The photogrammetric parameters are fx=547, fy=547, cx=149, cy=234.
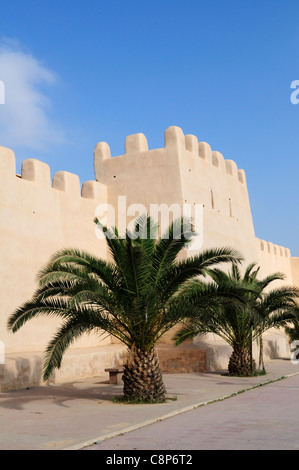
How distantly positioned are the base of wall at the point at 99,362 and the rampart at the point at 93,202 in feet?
0.16

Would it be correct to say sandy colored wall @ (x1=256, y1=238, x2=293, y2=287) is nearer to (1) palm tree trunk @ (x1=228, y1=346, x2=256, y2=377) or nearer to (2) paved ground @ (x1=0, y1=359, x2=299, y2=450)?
(1) palm tree trunk @ (x1=228, y1=346, x2=256, y2=377)

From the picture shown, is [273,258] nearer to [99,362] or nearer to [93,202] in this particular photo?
[93,202]

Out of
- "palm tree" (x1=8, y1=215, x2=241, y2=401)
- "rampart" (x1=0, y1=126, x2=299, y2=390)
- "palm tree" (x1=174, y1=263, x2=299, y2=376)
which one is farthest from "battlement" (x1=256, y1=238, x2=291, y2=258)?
"palm tree" (x1=8, y1=215, x2=241, y2=401)

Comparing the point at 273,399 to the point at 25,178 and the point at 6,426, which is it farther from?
the point at 25,178

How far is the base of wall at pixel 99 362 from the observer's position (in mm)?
11867

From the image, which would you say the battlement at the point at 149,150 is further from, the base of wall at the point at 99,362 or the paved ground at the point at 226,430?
the paved ground at the point at 226,430

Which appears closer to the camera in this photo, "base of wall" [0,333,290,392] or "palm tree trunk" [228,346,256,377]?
"base of wall" [0,333,290,392]

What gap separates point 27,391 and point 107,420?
13.7ft

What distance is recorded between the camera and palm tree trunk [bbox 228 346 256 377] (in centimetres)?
1459

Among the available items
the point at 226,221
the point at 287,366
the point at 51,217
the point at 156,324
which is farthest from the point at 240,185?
the point at 156,324

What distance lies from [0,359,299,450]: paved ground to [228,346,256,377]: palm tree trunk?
1590 mm

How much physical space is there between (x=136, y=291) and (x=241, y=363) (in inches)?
237

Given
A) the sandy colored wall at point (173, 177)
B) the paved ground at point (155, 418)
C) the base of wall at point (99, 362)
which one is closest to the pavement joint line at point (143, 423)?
the paved ground at point (155, 418)

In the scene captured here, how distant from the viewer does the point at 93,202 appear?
1728 centimetres
